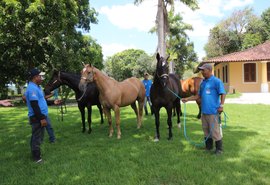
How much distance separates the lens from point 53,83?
8172 mm

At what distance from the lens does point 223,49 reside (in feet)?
156

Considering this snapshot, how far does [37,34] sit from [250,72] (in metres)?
20.4

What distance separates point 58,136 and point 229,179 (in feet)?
18.2

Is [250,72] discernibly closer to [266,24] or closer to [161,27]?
[161,27]

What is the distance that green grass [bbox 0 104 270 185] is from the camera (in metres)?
4.67

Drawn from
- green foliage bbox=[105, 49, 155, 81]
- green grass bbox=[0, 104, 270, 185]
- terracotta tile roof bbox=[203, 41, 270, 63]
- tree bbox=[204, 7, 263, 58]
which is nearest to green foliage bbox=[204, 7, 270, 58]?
tree bbox=[204, 7, 263, 58]

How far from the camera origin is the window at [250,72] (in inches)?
1069

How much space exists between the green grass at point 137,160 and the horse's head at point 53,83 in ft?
4.85

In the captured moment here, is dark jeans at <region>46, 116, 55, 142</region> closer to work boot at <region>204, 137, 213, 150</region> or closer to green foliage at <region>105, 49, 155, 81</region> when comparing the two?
work boot at <region>204, 137, 213, 150</region>

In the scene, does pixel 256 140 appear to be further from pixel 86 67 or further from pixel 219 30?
pixel 219 30

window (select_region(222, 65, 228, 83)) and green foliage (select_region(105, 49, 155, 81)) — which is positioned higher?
green foliage (select_region(105, 49, 155, 81))

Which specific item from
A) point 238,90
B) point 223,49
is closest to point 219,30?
point 223,49

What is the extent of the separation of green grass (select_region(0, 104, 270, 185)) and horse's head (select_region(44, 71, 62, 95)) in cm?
148

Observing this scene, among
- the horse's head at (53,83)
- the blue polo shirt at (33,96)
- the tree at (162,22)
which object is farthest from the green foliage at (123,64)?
the blue polo shirt at (33,96)
